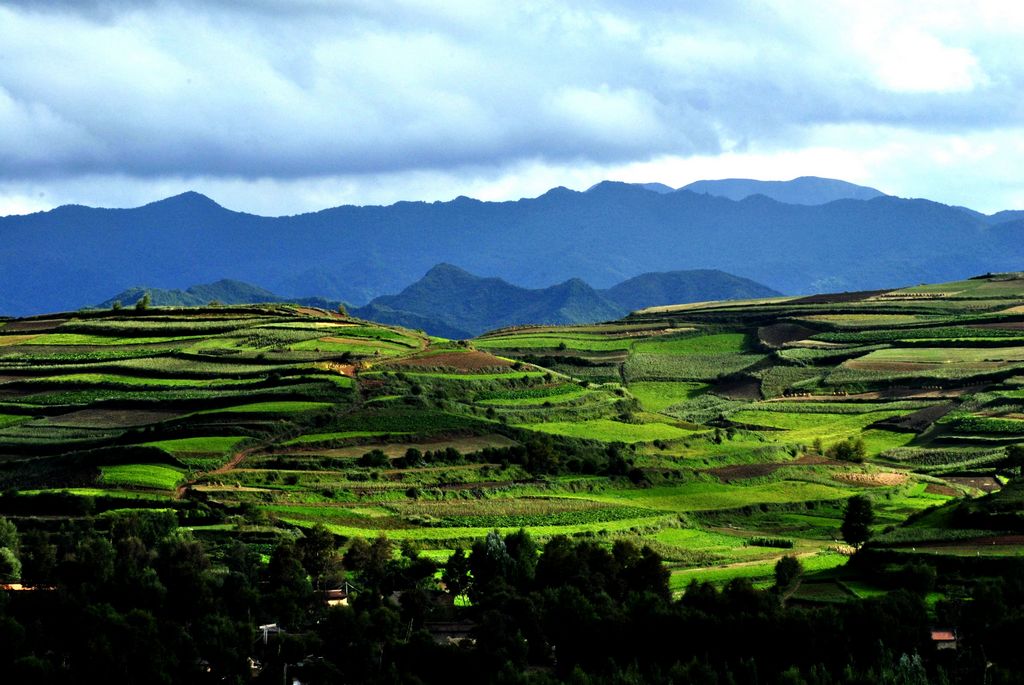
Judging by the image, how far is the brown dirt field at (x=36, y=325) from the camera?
16725cm

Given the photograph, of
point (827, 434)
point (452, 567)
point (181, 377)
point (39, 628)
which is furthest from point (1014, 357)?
point (39, 628)

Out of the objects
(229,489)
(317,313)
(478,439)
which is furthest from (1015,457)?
(317,313)

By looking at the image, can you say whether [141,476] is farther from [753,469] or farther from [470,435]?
[753,469]

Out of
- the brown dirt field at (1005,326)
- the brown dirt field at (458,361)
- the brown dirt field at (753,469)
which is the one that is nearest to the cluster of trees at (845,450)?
the brown dirt field at (753,469)

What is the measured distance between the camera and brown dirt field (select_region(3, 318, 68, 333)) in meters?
167

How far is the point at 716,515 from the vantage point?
110 meters

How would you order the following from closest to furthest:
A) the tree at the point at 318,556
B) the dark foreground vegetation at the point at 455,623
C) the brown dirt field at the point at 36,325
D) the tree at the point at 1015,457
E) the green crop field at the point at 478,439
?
the dark foreground vegetation at the point at 455,623 < the tree at the point at 318,556 < the green crop field at the point at 478,439 < the tree at the point at 1015,457 < the brown dirt field at the point at 36,325

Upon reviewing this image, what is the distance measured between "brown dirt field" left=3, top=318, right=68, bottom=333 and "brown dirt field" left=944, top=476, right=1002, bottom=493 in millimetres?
92940

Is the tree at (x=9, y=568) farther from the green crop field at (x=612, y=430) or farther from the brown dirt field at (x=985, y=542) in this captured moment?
the green crop field at (x=612, y=430)

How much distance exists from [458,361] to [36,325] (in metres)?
53.3

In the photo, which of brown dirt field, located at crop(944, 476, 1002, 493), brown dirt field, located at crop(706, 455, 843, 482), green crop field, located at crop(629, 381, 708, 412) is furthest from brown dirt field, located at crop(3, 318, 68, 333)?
brown dirt field, located at crop(944, 476, 1002, 493)

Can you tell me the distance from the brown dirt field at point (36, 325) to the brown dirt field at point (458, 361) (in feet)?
151

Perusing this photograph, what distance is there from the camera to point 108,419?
123 metres

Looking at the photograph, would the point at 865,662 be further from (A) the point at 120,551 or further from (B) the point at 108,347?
(B) the point at 108,347
